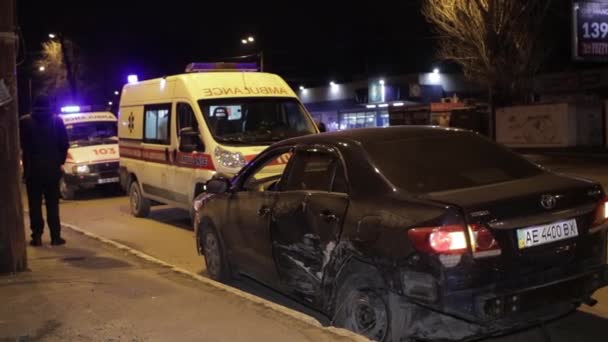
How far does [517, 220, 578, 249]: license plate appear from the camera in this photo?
4.25 meters

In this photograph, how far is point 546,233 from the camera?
4355mm

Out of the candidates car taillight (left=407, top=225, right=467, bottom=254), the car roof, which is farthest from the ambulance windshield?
car taillight (left=407, top=225, right=467, bottom=254)

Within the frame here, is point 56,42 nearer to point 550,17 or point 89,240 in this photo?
point 550,17

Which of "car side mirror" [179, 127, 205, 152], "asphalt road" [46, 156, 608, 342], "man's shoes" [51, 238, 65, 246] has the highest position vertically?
"car side mirror" [179, 127, 205, 152]

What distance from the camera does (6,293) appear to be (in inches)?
247

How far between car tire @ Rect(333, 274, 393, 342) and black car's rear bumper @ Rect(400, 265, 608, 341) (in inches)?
7.2

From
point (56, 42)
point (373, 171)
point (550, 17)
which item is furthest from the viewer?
point (56, 42)

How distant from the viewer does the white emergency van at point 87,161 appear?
1521 centimetres

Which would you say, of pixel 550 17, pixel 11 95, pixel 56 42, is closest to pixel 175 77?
pixel 11 95

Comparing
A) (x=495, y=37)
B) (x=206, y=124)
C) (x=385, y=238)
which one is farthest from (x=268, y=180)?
(x=495, y=37)

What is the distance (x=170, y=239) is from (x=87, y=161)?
18.9 ft

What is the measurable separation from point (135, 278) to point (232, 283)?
0.99m

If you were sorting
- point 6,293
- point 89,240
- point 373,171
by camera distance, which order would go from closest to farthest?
point 373,171 → point 6,293 → point 89,240

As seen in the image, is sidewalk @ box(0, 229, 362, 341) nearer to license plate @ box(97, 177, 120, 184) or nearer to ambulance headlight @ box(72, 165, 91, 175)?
ambulance headlight @ box(72, 165, 91, 175)
